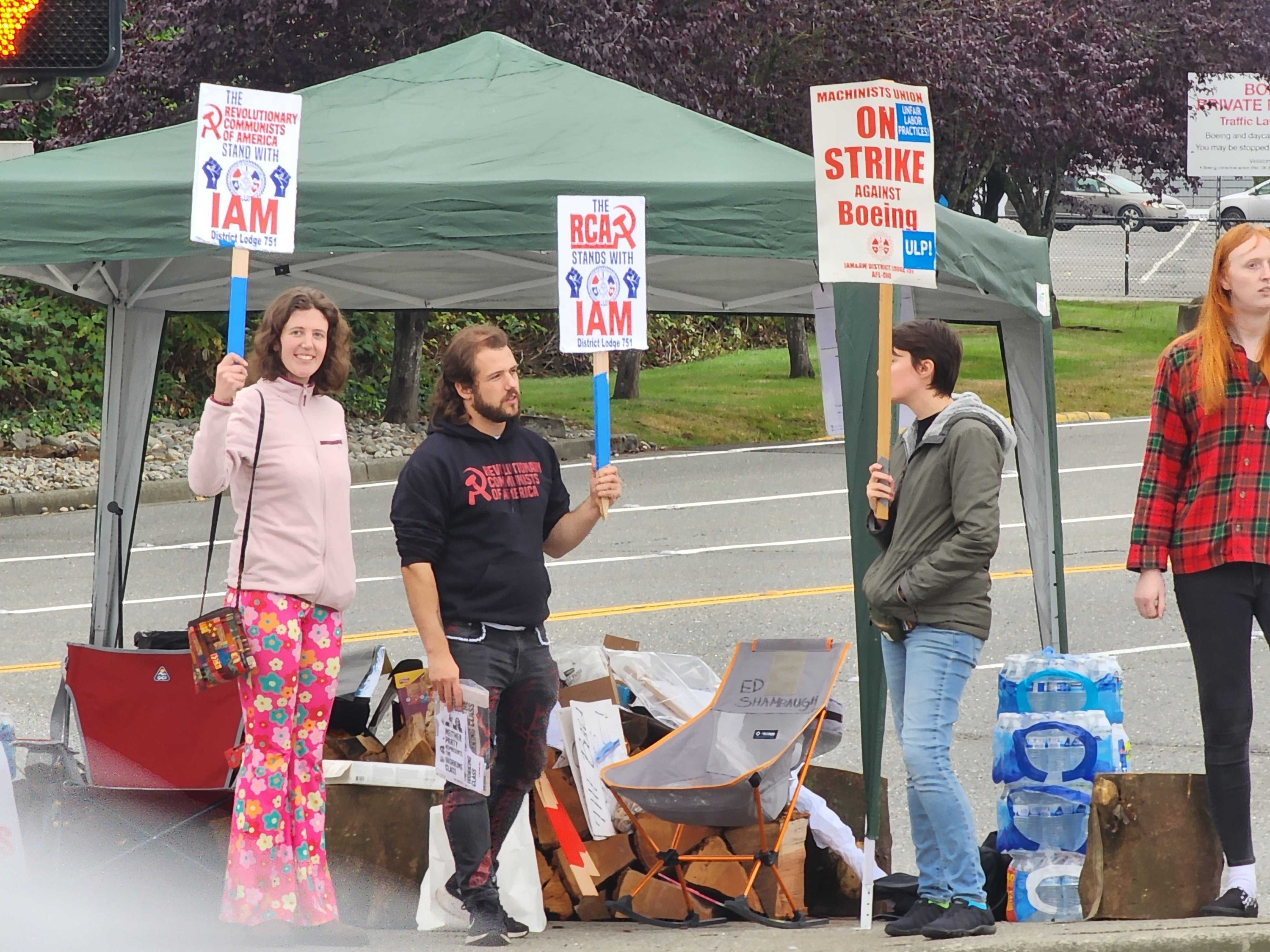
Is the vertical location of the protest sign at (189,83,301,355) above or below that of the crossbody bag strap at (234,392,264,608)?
above

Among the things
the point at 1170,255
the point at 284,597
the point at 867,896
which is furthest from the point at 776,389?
the point at 284,597

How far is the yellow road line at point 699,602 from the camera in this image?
9867mm

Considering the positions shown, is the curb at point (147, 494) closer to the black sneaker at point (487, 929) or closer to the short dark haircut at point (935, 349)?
the black sneaker at point (487, 929)

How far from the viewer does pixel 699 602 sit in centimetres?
1060

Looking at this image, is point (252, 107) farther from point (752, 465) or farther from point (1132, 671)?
point (752, 465)

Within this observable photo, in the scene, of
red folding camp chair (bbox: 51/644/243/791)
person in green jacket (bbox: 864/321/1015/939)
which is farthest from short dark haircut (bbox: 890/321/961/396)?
red folding camp chair (bbox: 51/644/243/791)

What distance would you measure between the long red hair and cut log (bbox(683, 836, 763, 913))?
2.04m

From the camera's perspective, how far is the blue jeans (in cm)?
457

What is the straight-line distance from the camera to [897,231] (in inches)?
191

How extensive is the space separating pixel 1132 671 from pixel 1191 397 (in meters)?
4.50

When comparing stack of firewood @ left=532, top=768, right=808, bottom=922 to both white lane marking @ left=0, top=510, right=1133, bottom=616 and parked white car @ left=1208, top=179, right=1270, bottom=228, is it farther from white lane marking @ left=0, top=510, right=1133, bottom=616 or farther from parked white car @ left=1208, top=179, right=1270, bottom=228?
parked white car @ left=1208, top=179, right=1270, bottom=228

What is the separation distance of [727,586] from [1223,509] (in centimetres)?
684

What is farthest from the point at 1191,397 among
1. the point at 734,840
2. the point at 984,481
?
the point at 734,840

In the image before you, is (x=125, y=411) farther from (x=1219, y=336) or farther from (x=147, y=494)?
(x=147, y=494)
